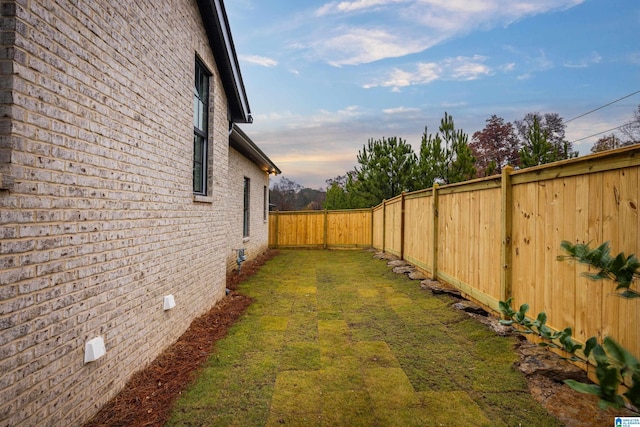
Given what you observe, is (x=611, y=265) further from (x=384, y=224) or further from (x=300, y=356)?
(x=384, y=224)

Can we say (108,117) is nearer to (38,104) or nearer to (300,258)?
(38,104)

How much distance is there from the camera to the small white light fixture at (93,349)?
7.73ft

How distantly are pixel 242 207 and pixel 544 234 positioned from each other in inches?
297

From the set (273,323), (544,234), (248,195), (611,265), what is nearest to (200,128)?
(273,323)

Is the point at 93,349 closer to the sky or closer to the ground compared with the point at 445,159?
closer to the ground

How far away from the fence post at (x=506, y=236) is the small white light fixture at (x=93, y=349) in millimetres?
4231

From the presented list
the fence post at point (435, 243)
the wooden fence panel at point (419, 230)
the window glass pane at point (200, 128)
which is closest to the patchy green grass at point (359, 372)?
the fence post at point (435, 243)

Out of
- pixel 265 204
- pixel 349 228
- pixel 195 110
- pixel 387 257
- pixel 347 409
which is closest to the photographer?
pixel 347 409

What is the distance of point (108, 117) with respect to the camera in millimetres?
2699

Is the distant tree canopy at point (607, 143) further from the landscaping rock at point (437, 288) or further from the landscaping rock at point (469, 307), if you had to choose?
the landscaping rock at point (469, 307)

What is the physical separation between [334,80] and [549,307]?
1158 centimetres

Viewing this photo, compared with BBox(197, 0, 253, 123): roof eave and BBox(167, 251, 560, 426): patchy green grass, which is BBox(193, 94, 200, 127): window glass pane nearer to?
BBox(197, 0, 253, 123): roof eave

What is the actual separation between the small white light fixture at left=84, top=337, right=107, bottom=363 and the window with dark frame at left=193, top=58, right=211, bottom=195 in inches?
112

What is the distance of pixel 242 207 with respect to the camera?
9375 mm
